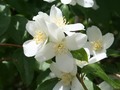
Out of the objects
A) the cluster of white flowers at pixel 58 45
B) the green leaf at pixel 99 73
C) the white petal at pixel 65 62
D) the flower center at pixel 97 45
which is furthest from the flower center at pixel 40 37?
the flower center at pixel 97 45

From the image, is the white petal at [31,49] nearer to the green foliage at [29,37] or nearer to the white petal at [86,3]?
the green foliage at [29,37]

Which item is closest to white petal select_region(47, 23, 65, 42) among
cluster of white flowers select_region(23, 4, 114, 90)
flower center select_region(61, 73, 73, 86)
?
cluster of white flowers select_region(23, 4, 114, 90)

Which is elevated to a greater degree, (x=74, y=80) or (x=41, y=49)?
(x=41, y=49)

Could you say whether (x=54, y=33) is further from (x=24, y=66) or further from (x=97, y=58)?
(x=24, y=66)

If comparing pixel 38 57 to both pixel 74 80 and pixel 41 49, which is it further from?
pixel 74 80

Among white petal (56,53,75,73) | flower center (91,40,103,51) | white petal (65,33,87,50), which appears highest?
white petal (65,33,87,50)

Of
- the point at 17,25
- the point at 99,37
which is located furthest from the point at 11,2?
the point at 99,37

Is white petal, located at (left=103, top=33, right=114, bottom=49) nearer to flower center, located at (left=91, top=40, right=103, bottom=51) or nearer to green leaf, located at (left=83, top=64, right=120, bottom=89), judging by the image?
flower center, located at (left=91, top=40, right=103, bottom=51)
